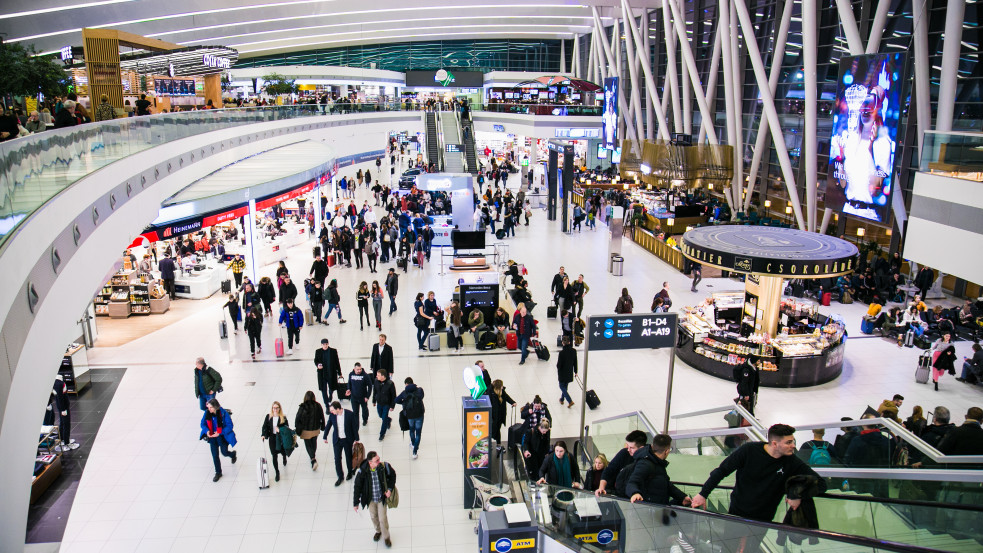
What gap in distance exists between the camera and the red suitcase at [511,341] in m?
13.9

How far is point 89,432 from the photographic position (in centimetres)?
1030

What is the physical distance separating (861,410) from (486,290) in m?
7.39

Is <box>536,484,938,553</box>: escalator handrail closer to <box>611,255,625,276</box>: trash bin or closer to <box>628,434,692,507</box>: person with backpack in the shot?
<box>628,434,692,507</box>: person with backpack

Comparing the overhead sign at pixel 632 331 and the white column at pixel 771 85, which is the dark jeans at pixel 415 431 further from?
the white column at pixel 771 85

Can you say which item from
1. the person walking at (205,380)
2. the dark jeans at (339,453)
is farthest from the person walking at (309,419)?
the person walking at (205,380)

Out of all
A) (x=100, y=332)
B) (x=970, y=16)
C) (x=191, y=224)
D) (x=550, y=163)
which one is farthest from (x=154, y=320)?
(x=970, y=16)

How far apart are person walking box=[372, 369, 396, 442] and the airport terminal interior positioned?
41 mm

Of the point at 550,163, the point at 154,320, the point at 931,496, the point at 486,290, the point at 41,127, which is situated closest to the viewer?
the point at 931,496

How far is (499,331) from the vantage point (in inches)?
554

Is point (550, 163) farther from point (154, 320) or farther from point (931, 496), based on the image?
point (931, 496)

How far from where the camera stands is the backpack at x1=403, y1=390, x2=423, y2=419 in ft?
30.7

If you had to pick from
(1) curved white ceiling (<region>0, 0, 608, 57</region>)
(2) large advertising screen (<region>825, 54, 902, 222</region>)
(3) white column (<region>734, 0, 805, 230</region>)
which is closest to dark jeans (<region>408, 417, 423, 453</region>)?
(2) large advertising screen (<region>825, 54, 902, 222</region>)

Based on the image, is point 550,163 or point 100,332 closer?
point 100,332

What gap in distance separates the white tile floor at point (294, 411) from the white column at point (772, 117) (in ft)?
19.7
